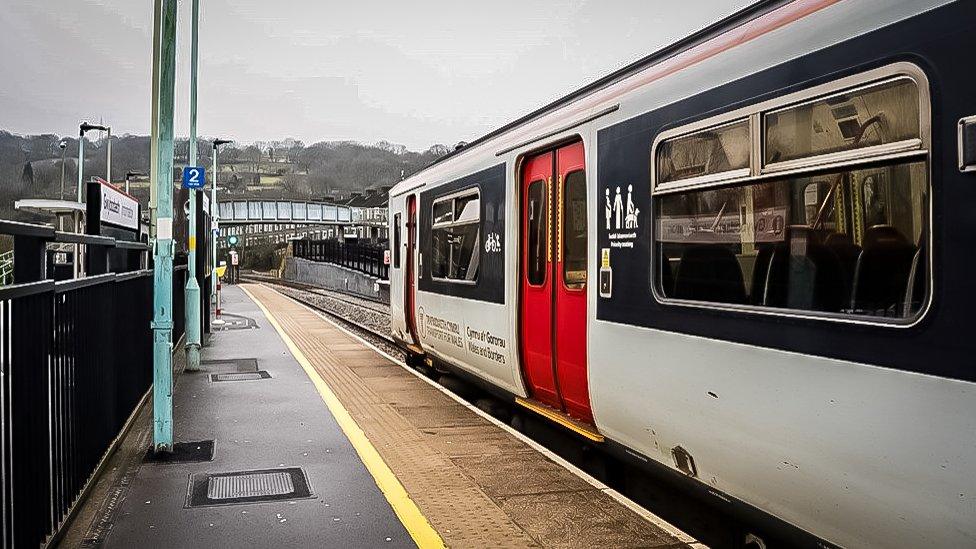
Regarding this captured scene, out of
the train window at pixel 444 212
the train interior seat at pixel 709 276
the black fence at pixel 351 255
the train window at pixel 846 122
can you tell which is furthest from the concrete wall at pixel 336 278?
the train window at pixel 846 122

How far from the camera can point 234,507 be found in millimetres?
5551

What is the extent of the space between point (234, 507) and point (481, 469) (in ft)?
5.85

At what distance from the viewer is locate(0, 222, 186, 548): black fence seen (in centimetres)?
376

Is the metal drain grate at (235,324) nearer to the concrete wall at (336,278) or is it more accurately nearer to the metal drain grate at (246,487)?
the concrete wall at (336,278)

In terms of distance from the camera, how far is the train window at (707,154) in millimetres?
4414

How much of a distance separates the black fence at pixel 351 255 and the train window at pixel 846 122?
109ft

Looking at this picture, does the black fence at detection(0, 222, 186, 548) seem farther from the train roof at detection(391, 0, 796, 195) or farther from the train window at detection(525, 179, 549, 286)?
the train roof at detection(391, 0, 796, 195)

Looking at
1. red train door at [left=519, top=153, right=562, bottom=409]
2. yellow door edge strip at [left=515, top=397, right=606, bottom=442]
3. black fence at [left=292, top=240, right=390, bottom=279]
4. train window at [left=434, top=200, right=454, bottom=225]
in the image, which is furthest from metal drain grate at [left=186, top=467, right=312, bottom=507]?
black fence at [left=292, top=240, right=390, bottom=279]

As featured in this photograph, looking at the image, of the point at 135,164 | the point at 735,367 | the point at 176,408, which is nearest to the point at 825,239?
the point at 735,367

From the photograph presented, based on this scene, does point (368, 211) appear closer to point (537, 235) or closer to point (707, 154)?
point (537, 235)

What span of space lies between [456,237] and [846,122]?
6616 mm

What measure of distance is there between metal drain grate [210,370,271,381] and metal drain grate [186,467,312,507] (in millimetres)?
5119

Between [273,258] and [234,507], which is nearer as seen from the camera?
[234,507]

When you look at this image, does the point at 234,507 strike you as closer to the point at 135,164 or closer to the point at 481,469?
the point at 481,469
